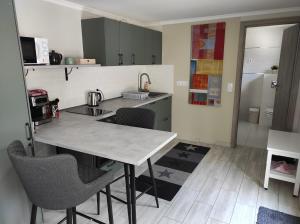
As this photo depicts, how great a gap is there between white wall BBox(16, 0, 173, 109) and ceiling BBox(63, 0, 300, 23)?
0.32 m

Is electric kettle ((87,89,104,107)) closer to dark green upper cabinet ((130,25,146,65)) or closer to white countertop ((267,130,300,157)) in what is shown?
dark green upper cabinet ((130,25,146,65))

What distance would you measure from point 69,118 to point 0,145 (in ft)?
2.91

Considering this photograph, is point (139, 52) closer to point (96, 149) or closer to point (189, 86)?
point (189, 86)

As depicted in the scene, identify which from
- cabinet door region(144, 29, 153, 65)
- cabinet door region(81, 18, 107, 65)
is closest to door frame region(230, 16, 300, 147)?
cabinet door region(144, 29, 153, 65)

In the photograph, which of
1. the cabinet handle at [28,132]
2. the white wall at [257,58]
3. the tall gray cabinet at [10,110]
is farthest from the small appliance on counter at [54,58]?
the white wall at [257,58]

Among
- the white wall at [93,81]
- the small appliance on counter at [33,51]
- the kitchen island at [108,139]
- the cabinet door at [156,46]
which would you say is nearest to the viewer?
the kitchen island at [108,139]

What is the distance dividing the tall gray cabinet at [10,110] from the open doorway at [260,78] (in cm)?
419

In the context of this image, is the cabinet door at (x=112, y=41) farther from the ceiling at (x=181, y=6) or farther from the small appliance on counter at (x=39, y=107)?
the small appliance on counter at (x=39, y=107)

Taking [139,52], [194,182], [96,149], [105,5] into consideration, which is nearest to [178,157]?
[194,182]

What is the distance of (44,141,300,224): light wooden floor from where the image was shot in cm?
218

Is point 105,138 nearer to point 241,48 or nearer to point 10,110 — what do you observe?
point 10,110

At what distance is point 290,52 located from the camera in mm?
3516

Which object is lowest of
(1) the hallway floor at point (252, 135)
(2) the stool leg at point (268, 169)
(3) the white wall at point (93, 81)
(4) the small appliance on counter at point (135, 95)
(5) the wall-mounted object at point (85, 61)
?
(1) the hallway floor at point (252, 135)

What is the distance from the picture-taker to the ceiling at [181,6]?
107 inches
